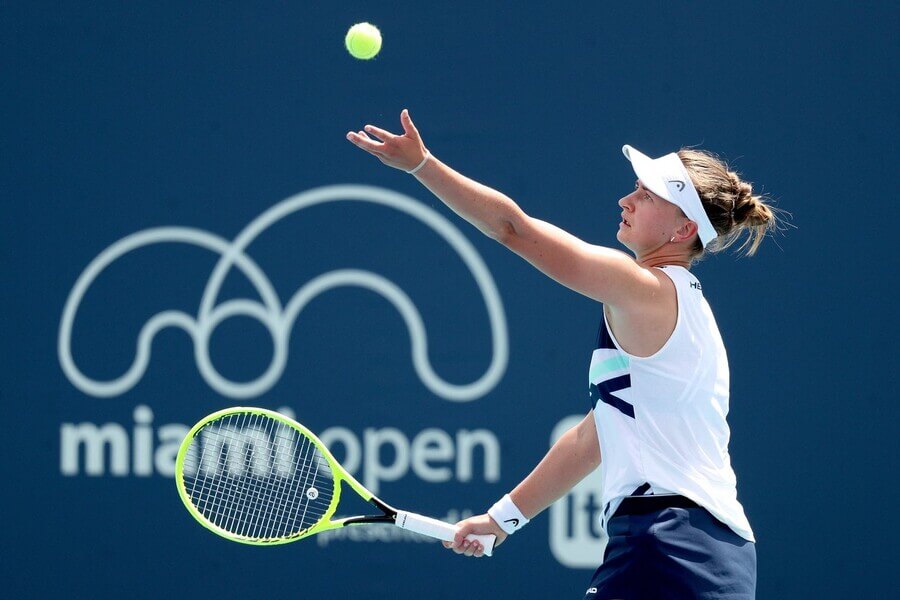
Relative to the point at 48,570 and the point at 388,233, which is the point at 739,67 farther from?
the point at 48,570

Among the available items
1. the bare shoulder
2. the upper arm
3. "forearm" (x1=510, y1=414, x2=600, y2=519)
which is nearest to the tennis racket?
"forearm" (x1=510, y1=414, x2=600, y2=519)

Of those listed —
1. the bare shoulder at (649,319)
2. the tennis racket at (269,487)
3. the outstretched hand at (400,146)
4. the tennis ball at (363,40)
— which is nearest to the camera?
the outstretched hand at (400,146)

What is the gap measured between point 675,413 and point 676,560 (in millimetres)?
300

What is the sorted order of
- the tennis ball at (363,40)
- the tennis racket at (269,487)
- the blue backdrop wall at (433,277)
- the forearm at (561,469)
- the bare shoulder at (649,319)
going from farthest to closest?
the blue backdrop wall at (433,277)
the tennis ball at (363,40)
the tennis racket at (269,487)
the forearm at (561,469)
the bare shoulder at (649,319)

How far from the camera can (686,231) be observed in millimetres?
2744

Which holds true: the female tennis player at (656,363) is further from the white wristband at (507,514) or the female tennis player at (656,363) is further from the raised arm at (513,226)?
the white wristband at (507,514)

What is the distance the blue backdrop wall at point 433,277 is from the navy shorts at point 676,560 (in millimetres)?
2057

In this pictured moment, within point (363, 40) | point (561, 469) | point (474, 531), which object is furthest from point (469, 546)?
point (363, 40)

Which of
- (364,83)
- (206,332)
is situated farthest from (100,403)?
(364,83)

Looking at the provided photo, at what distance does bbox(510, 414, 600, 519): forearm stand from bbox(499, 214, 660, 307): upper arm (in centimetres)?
61


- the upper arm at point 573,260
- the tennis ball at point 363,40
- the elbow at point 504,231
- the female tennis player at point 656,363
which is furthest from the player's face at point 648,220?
the tennis ball at point 363,40

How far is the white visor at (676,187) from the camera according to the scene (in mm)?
2707

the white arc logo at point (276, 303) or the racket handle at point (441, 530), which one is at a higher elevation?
the white arc logo at point (276, 303)

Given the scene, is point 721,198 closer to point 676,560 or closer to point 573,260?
point 573,260
